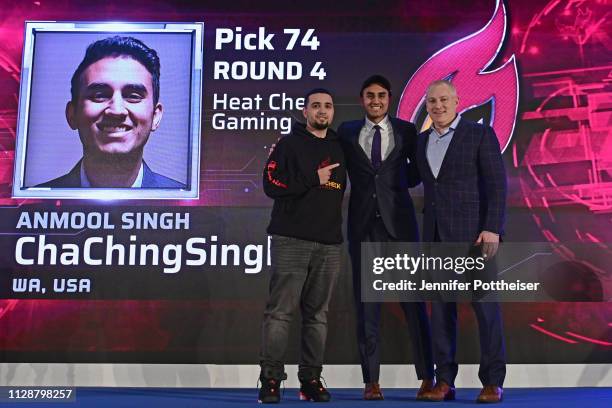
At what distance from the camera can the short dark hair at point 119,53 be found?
4160 millimetres

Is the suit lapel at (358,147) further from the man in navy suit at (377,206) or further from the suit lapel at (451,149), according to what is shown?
the suit lapel at (451,149)

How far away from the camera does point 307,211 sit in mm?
3125

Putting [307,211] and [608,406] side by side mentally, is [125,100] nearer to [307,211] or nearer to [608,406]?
[307,211]

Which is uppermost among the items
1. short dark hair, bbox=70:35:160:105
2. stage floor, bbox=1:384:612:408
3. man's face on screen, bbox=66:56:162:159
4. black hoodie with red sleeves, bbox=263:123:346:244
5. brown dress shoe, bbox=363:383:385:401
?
short dark hair, bbox=70:35:160:105

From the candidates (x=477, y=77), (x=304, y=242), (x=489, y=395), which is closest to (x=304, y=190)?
(x=304, y=242)

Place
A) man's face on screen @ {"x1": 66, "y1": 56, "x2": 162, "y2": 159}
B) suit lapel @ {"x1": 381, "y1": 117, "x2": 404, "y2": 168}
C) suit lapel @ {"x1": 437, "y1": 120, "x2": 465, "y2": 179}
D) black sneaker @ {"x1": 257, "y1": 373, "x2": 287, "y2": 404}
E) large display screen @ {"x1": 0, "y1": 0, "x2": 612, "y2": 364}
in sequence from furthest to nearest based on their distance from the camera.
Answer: man's face on screen @ {"x1": 66, "y1": 56, "x2": 162, "y2": 159}
large display screen @ {"x1": 0, "y1": 0, "x2": 612, "y2": 364}
suit lapel @ {"x1": 381, "y1": 117, "x2": 404, "y2": 168}
suit lapel @ {"x1": 437, "y1": 120, "x2": 465, "y2": 179}
black sneaker @ {"x1": 257, "y1": 373, "x2": 287, "y2": 404}

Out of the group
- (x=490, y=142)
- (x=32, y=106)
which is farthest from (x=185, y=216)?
(x=490, y=142)

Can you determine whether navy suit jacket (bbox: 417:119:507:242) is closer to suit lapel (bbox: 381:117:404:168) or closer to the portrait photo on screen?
suit lapel (bbox: 381:117:404:168)

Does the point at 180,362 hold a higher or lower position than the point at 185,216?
lower

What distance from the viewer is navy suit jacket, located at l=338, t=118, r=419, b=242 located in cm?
327

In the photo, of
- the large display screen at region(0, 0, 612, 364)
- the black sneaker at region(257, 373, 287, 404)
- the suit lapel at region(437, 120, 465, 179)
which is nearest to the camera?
the black sneaker at region(257, 373, 287, 404)

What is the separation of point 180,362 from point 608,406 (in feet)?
7.54

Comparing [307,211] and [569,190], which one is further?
[569,190]

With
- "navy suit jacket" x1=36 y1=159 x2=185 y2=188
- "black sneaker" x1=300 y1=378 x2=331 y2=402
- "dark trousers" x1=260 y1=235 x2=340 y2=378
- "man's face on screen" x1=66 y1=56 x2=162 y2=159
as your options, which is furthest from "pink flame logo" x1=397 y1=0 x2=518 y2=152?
"black sneaker" x1=300 y1=378 x2=331 y2=402
